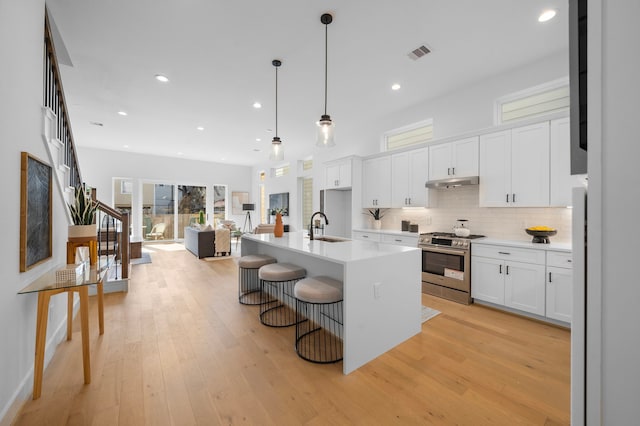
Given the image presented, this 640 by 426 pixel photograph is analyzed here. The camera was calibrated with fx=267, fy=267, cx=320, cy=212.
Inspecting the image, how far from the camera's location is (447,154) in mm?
3906

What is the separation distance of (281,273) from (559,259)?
2879 mm

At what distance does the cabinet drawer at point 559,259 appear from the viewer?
8.96 ft

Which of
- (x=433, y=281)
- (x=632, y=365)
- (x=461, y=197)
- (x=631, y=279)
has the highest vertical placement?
(x=461, y=197)

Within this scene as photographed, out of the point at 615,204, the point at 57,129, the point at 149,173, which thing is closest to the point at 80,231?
the point at 57,129

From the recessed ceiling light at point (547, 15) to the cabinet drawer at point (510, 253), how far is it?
2.32 meters

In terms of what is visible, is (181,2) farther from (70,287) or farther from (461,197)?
(461,197)

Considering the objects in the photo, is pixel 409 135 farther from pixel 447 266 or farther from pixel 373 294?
pixel 373 294

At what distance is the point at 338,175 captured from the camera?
17.7 feet

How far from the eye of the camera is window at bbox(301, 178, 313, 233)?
8.16m

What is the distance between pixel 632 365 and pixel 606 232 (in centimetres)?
35

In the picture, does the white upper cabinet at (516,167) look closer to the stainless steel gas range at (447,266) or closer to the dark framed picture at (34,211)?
the stainless steel gas range at (447,266)

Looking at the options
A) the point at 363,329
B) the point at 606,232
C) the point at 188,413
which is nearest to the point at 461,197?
the point at 363,329

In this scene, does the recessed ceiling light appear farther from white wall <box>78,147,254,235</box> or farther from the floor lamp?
white wall <box>78,147,254,235</box>

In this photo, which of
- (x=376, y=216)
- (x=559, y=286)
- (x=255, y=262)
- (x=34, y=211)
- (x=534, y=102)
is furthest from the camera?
(x=376, y=216)
